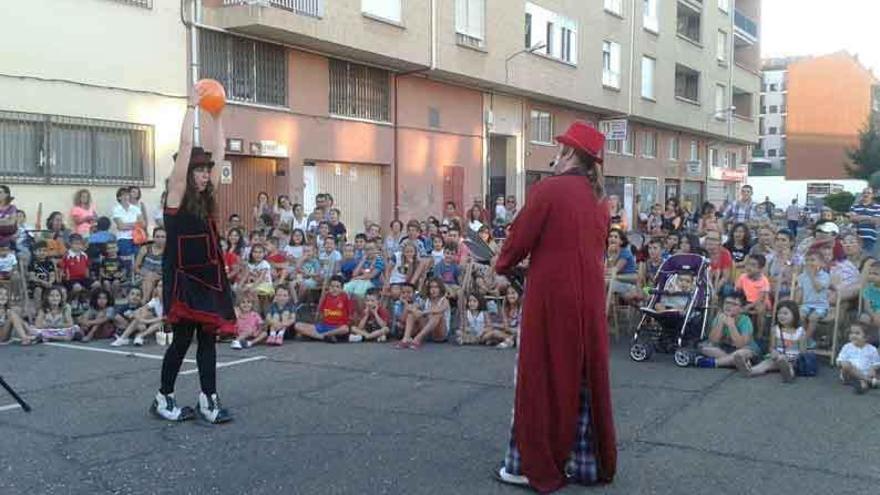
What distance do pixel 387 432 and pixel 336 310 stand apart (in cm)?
499

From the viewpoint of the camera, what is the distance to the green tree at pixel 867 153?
188 feet

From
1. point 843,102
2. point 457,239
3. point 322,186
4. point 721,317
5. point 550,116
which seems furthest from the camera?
point 843,102

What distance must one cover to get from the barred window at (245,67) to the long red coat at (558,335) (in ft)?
41.7

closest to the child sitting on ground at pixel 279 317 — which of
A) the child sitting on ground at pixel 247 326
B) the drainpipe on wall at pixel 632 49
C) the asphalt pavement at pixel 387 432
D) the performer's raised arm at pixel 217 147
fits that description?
the child sitting on ground at pixel 247 326

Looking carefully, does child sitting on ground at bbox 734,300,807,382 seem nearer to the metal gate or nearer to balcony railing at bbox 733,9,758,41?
the metal gate

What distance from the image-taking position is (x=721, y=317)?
9023 millimetres

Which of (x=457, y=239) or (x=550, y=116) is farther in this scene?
(x=550, y=116)

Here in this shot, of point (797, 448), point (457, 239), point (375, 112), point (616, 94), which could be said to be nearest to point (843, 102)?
point (616, 94)

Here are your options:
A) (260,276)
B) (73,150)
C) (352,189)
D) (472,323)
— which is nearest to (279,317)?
(260,276)

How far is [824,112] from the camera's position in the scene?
8275 centimetres

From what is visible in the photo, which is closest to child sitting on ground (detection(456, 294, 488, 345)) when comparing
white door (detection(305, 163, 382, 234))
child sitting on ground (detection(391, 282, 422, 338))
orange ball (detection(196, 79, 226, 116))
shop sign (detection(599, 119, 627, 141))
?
child sitting on ground (detection(391, 282, 422, 338))

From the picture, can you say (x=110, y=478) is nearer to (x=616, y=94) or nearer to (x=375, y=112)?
(x=375, y=112)

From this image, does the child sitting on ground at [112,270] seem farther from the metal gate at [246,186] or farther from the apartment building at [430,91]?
the apartment building at [430,91]

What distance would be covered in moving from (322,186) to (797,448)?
14.9 metres
